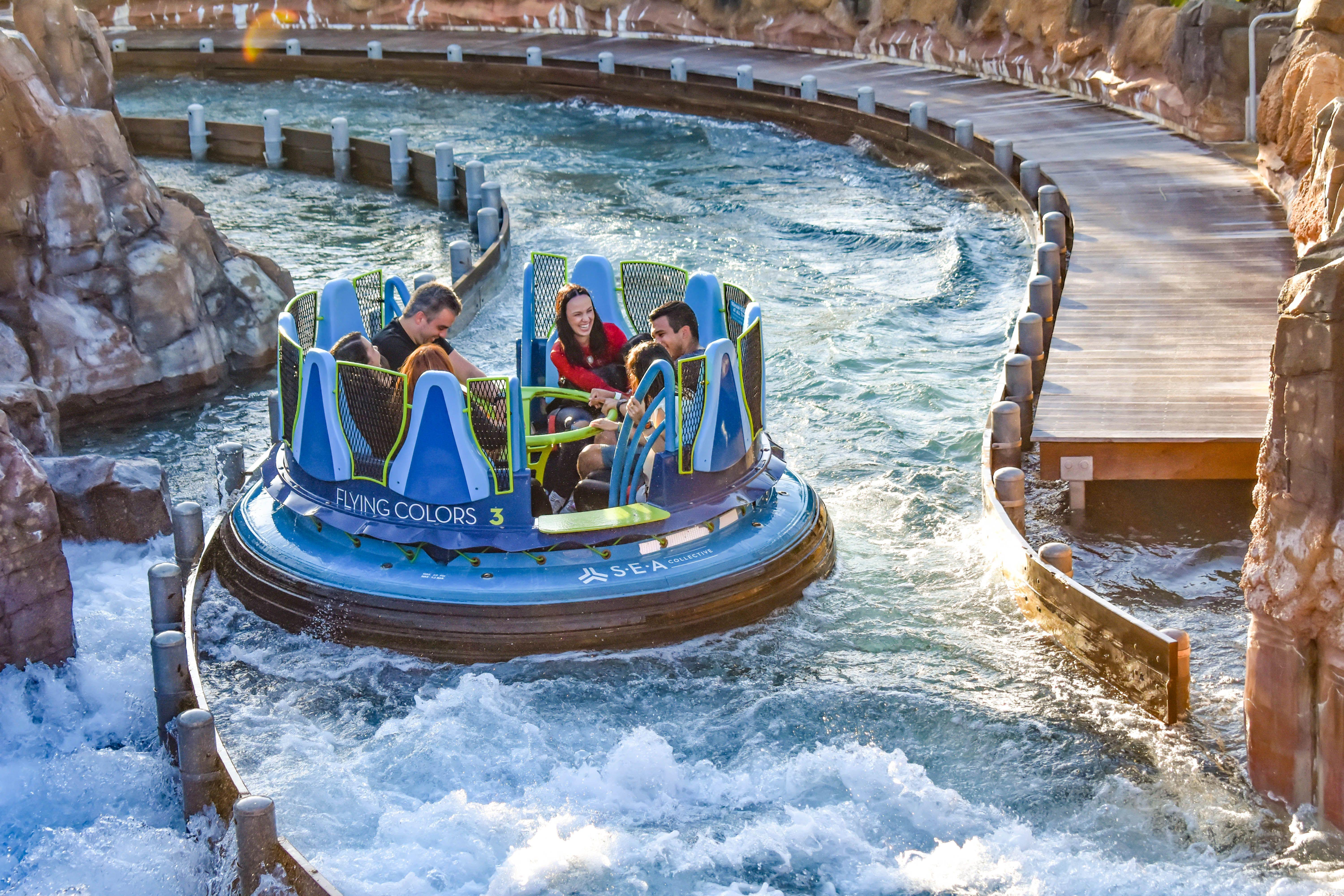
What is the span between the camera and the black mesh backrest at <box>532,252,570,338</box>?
862cm

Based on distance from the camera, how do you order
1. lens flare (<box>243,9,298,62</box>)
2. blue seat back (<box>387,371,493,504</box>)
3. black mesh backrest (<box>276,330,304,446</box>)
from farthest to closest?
1. lens flare (<box>243,9,298,62</box>)
2. black mesh backrest (<box>276,330,304,446</box>)
3. blue seat back (<box>387,371,493,504</box>)

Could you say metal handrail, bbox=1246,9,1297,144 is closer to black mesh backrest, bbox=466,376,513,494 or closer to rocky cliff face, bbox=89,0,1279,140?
rocky cliff face, bbox=89,0,1279,140

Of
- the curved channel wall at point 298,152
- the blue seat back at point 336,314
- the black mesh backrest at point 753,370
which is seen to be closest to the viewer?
the black mesh backrest at point 753,370

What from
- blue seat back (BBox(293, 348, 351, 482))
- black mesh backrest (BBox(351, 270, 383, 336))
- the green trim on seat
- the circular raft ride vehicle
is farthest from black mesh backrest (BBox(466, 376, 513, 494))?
black mesh backrest (BBox(351, 270, 383, 336))

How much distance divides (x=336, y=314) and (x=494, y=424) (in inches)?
61.7

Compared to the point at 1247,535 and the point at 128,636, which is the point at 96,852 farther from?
the point at 1247,535

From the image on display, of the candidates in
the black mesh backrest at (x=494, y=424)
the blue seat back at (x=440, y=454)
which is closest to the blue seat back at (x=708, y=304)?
the black mesh backrest at (x=494, y=424)

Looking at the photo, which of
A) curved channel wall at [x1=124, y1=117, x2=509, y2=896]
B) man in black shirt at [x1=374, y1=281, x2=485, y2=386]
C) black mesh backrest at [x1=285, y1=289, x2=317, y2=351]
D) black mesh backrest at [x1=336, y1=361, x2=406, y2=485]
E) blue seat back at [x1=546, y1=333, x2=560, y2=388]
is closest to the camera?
black mesh backrest at [x1=336, y1=361, x2=406, y2=485]

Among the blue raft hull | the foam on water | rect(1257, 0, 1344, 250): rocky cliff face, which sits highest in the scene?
rect(1257, 0, 1344, 250): rocky cliff face

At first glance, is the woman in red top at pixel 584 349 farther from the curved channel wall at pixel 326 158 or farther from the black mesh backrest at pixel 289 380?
the curved channel wall at pixel 326 158

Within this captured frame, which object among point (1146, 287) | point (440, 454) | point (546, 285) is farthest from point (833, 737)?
point (1146, 287)

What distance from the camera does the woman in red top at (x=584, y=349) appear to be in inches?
309

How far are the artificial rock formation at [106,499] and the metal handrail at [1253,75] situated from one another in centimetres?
1054

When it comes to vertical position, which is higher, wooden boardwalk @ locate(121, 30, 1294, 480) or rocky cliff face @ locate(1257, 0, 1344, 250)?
rocky cliff face @ locate(1257, 0, 1344, 250)
